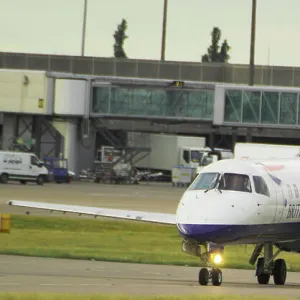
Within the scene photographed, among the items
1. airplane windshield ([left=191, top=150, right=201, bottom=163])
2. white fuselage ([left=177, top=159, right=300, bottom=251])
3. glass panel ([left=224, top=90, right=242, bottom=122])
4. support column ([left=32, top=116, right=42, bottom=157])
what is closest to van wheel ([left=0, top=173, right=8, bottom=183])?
support column ([left=32, top=116, right=42, bottom=157])

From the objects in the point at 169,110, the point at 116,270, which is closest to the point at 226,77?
the point at 169,110

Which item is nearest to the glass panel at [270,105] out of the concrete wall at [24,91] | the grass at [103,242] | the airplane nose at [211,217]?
the concrete wall at [24,91]

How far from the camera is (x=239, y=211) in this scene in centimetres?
3133

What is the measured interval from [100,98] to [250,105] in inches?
548

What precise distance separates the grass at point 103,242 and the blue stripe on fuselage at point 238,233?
26.6 feet

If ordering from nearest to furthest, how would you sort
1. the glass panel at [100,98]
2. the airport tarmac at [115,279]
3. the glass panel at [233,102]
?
the airport tarmac at [115,279] → the glass panel at [233,102] → the glass panel at [100,98]

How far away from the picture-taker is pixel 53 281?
31.3 metres

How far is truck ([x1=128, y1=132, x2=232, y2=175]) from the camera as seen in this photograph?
137m

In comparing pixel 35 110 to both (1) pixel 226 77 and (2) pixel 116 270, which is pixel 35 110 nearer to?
(1) pixel 226 77

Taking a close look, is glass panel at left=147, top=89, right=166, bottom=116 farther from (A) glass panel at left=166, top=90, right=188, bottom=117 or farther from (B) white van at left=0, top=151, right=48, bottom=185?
(B) white van at left=0, top=151, right=48, bottom=185

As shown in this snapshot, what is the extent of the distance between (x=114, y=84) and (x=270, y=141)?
3604 centimetres

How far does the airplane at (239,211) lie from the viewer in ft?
101

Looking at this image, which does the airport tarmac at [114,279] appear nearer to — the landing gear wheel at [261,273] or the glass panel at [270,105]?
the landing gear wheel at [261,273]

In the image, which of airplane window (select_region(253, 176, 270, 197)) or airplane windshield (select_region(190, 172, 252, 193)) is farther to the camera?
airplane window (select_region(253, 176, 270, 197))
